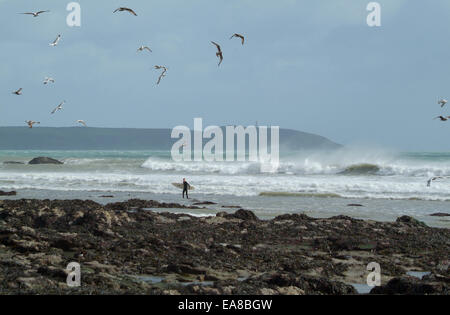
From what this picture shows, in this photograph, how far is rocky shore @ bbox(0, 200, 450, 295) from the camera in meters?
8.02

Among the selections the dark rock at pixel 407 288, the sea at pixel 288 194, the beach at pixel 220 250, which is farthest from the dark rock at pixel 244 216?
the dark rock at pixel 407 288

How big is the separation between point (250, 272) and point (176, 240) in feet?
9.68

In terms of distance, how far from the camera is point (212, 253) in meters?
10.8

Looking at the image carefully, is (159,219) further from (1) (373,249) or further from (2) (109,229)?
(1) (373,249)

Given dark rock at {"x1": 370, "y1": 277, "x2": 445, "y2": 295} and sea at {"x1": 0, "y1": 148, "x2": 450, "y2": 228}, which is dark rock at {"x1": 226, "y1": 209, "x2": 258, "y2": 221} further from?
dark rock at {"x1": 370, "y1": 277, "x2": 445, "y2": 295}

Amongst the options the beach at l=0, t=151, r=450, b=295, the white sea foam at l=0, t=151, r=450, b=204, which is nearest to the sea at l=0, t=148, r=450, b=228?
the white sea foam at l=0, t=151, r=450, b=204

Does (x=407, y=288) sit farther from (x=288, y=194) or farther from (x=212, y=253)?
(x=288, y=194)

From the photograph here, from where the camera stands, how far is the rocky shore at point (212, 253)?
8.02 metres

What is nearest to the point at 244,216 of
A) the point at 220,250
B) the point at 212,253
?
the point at 220,250

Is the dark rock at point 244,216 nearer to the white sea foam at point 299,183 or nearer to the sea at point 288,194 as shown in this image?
the sea at point 288,194

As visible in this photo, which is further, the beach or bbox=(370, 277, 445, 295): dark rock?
the beach

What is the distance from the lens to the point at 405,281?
8.17m
